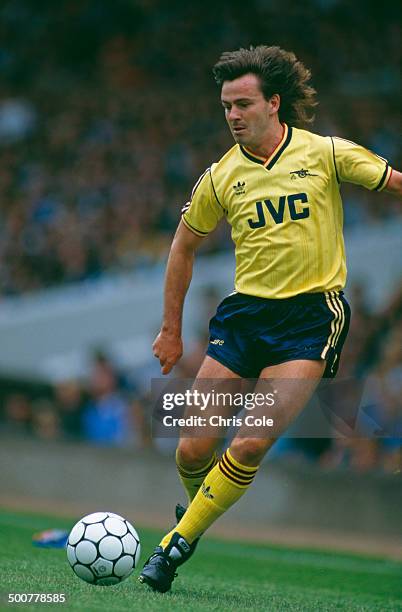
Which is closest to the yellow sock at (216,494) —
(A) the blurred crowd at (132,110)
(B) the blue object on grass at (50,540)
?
(B) the blue object on grass at (50,540)

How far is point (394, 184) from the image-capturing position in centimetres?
573

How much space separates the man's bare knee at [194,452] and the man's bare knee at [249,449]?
0.90 ft

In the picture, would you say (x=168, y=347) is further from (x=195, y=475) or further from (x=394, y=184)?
(x=394, y=184)

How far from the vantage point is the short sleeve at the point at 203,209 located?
234 inches

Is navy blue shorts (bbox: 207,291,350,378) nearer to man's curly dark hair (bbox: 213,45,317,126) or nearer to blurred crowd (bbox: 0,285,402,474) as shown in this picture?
man's curly dark hair (bbox: 213,45,317,126)

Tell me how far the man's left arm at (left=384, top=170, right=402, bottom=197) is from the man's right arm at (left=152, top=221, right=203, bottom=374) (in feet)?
3.20

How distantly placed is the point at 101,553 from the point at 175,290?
1.37 meters

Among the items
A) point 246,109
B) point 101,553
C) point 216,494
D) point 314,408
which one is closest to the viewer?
point 101,553

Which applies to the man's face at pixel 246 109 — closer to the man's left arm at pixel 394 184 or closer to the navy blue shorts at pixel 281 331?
the man's left arm at pixel 394 184

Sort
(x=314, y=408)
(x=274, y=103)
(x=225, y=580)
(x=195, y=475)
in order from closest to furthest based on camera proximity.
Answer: (x=274, y=103)
(x=195, y=475)
(x=225, y=580)
(x=314, y=408)

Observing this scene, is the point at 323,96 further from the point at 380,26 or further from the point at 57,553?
the point at 57,553

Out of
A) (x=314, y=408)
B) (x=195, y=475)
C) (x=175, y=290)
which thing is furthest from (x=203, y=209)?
(x=314, y=408)

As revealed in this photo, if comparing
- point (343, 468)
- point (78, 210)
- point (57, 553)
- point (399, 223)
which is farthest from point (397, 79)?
point (57, 553)

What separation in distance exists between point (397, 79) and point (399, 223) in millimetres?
3489
